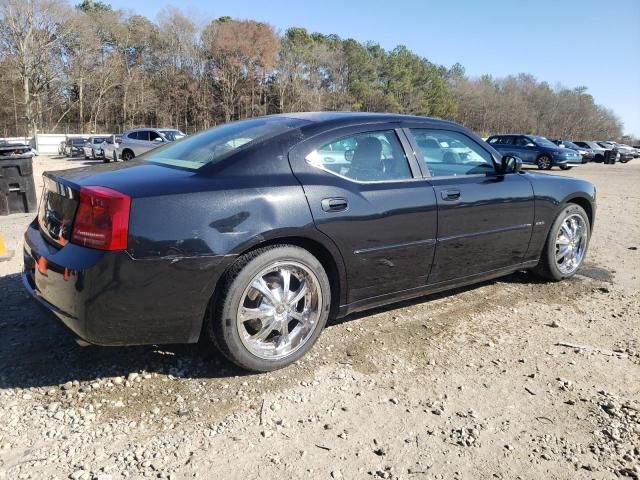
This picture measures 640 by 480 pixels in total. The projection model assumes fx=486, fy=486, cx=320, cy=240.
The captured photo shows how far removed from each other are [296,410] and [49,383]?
137 centimetres

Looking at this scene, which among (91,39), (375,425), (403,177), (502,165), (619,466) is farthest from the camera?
(91,39)

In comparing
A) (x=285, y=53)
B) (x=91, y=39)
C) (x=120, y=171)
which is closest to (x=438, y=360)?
(x=120, y=171)

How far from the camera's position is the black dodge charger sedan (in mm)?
2377

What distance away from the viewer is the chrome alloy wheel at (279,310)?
2.71 m

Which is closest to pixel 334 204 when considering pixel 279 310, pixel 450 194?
pixel 279 310

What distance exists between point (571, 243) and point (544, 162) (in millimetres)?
20322

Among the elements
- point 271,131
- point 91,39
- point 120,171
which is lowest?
point 120,171

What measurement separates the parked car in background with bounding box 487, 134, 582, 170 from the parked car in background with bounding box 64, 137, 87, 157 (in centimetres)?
2704

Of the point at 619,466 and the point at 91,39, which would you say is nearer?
the point at 619,466

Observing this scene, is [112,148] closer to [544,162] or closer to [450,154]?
[544,162]

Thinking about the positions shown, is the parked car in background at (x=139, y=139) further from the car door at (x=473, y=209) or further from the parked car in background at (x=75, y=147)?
the car door at (x=473, y=209)

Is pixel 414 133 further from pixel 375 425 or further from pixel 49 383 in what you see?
pixel 49 383

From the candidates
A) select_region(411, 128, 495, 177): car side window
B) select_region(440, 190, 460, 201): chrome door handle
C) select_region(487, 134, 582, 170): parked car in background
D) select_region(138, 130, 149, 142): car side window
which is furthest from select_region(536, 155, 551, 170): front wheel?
select_region(440, 190, 460, 201): chrome door handle

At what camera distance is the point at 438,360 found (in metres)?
3.02
